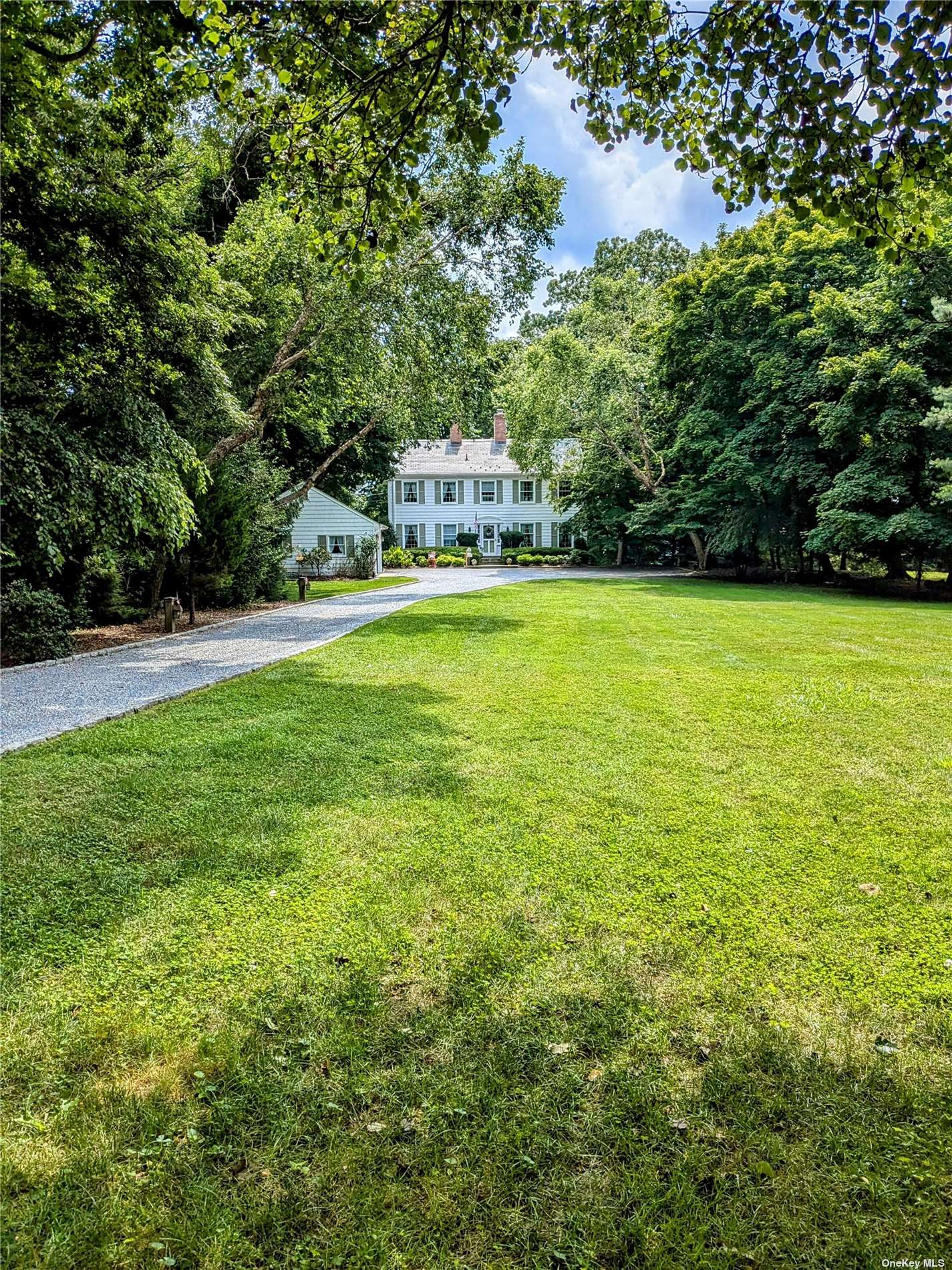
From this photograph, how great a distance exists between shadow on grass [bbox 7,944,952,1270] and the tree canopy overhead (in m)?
4.01

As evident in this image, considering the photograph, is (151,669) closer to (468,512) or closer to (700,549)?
(700,549)

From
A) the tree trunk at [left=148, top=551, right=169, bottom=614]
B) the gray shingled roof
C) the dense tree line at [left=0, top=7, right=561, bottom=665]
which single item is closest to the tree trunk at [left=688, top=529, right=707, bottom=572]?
the gray shingled roof

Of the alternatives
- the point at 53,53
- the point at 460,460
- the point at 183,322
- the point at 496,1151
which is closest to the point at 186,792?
the point at 496,1151

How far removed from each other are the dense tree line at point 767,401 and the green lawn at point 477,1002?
18.1 meters

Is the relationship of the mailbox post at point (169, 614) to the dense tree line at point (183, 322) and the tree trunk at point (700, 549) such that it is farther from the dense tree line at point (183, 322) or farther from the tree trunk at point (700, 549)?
the tree trunk at point (700, 549)

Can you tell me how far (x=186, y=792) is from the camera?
4211 mm

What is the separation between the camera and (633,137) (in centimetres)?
418

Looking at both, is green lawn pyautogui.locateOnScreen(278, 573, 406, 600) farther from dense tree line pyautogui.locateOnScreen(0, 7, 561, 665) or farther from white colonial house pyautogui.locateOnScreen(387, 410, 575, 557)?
white colonial house pyautogui.locateOnScreen(387, 410, 575, 557)

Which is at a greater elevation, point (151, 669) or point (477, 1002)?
point (151, 669)

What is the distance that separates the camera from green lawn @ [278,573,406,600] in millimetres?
19578

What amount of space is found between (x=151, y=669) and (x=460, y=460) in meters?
35.3

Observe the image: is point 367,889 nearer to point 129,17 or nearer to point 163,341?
point 129,17

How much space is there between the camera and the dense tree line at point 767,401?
19000 millimetres

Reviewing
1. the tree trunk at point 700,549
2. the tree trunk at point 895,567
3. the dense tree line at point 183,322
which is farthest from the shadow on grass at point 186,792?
the tree trunk at point 700,549
